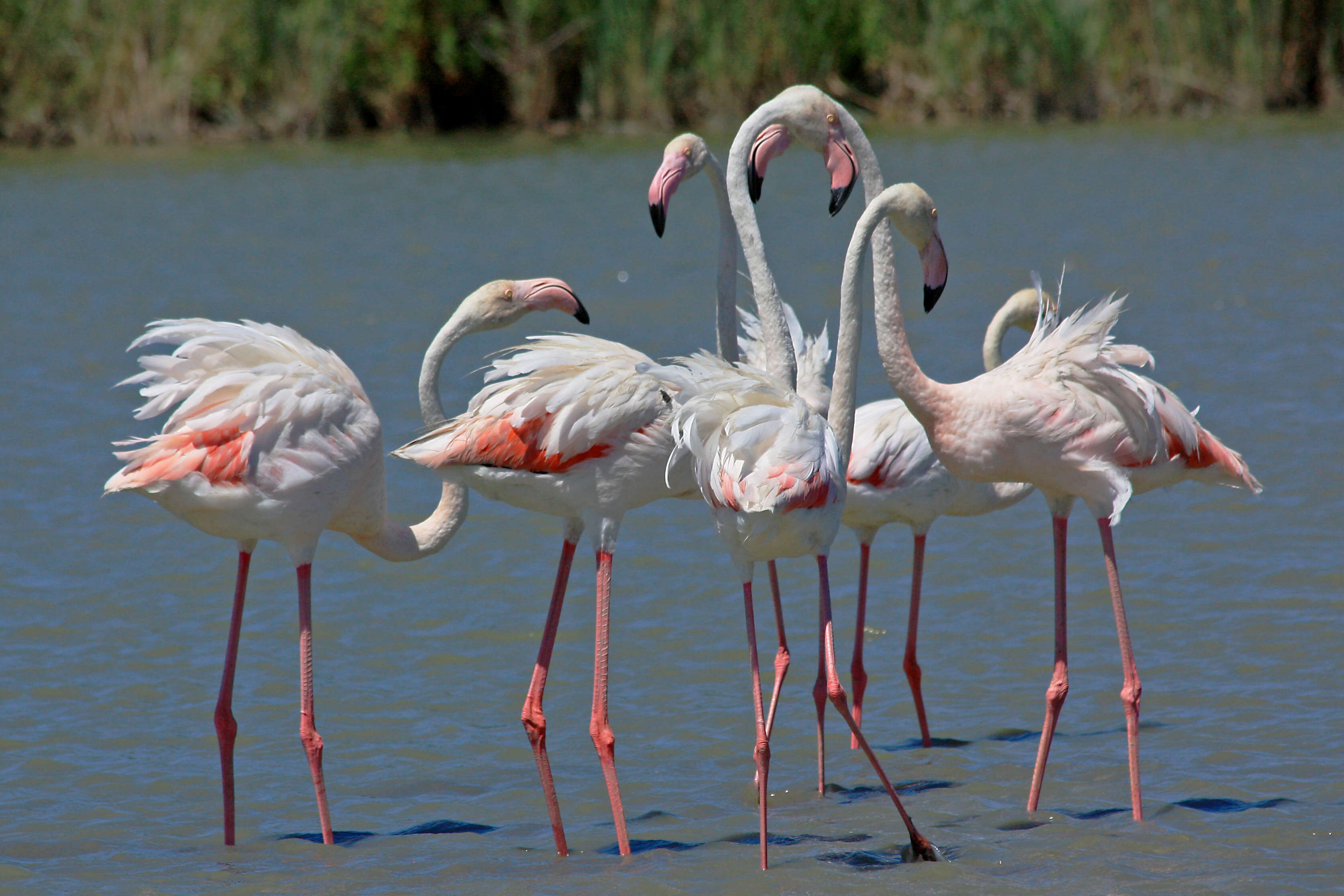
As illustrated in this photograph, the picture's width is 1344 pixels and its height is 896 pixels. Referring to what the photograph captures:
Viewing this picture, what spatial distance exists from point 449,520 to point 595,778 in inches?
40.3

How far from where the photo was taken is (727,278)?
192 inches

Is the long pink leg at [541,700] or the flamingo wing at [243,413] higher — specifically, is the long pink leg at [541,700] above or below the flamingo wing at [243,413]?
below

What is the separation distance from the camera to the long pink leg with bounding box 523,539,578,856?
4449mm

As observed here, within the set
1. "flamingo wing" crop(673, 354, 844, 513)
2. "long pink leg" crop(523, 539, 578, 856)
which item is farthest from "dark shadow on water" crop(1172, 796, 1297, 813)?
"long pink leg" crop(523, 539, 578, 856)

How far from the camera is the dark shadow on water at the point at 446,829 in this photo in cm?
461

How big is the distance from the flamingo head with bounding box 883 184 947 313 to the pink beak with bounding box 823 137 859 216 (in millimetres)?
249

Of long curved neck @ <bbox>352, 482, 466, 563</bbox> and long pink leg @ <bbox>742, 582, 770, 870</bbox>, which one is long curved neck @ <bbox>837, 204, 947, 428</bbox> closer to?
long pink leg @ <bbox>742, 582, 770, 870</bbox>

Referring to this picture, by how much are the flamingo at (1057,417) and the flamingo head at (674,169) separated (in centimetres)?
58

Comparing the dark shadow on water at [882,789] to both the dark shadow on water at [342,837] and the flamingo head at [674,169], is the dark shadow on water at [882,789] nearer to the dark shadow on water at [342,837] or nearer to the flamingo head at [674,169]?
the dark shadow on water at [342,837]

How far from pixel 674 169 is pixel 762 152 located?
282 mm

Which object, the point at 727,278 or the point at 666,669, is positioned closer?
the point at 727,278

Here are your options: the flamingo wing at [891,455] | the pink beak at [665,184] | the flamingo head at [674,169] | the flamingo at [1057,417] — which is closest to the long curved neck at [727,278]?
the flamingo head at [674,169]

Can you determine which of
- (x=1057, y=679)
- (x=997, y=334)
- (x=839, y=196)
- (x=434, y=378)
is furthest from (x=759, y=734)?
(x=997, y=334)

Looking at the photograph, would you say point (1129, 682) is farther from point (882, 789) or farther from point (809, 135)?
point (809, 135)
